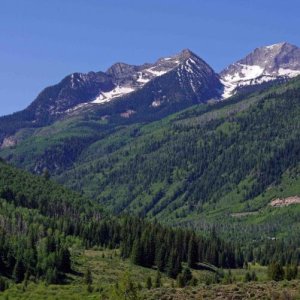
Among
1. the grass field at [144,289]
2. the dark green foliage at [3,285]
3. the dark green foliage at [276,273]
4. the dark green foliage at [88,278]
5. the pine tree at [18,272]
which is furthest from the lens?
the pine tree at [18,272]

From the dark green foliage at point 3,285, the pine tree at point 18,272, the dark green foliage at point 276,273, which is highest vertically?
the dark green foliage at point 276,273

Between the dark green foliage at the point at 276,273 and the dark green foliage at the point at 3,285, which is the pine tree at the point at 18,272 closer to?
the dark green foliage at the point at 3,285

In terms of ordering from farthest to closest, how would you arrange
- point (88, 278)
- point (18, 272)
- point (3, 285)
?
point (18, 272) → point (88, 278) → point (3, 285)

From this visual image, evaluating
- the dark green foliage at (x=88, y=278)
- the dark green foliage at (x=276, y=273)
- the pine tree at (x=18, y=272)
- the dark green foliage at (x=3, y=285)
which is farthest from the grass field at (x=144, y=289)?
the pine tree at (x=18, y=272)

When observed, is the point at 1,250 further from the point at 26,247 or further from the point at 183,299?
the point at 183,299

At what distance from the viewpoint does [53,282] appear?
176 m

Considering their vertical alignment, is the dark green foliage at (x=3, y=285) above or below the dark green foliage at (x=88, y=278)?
below

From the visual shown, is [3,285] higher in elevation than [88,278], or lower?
lower

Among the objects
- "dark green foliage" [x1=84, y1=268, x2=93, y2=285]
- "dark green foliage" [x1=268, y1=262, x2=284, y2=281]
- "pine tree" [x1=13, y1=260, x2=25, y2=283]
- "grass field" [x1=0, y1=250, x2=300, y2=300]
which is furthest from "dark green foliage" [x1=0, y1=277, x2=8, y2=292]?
"dark green foliage" [x1=268, y1=262, x2=284, y2=281]

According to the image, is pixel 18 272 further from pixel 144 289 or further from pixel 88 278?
pixel 144 289

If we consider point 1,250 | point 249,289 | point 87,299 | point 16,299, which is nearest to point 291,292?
point 249,289

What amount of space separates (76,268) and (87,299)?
40.0 meters

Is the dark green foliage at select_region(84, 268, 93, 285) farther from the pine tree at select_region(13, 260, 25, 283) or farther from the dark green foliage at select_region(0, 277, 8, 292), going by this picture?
the dark green foliage at select_region(0, 277, 8, 292)

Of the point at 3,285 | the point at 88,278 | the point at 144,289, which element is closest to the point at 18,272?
the point at 3,285
